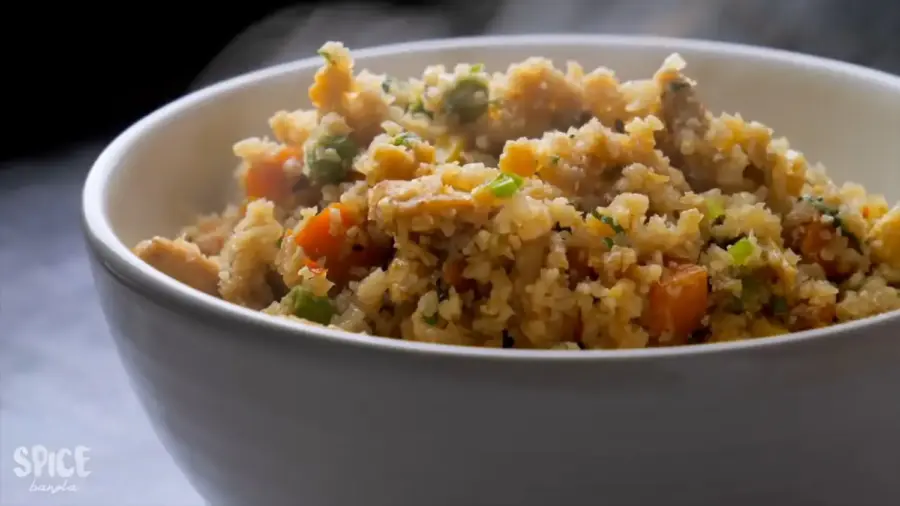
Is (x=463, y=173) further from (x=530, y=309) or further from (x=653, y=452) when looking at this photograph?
(x=653, y=452)

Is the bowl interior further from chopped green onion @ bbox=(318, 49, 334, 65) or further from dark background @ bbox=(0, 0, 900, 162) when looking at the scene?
dark background @ bbox=(0, 0, 900, 162)

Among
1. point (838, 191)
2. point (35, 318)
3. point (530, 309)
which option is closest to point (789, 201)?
point (838, 191)

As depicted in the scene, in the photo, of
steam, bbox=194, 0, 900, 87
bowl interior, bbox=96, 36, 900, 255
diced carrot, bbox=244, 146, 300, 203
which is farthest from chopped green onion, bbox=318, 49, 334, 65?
steam, bbox=194, 0, 900, 87

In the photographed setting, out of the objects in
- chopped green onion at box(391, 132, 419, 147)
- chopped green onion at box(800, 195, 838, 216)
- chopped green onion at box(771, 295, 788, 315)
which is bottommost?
chopped green onion at box(771, 295, 788, 315)

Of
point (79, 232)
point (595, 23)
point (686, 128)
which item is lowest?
point (79, 232)

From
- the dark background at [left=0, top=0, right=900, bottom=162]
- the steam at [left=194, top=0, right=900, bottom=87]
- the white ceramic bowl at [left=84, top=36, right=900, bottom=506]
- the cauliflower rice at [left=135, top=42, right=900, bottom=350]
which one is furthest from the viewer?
the dark background at [left=0, top=0, right=900, bottom=162]

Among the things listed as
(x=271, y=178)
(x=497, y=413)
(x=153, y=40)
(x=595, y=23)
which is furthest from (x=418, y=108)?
(x=153, y=40)

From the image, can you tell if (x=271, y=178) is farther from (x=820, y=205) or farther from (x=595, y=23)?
(x=595, y=23)
